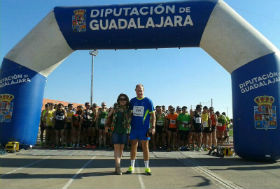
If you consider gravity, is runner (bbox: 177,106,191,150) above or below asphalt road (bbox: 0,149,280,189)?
above

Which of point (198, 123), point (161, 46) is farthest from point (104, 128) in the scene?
point (161, 46)

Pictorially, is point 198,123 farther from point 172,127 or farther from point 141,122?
point 141,122

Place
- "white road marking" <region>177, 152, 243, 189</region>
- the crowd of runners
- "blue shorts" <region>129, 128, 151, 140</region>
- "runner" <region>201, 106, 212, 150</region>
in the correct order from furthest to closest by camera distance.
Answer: "runner" <region>201, 106, 212, 150</region> < the crowd of runners < "blue shorts" <region>129, 128, 151, 140</region> < "white road marking" <region>177, 152, 243, 189</region>

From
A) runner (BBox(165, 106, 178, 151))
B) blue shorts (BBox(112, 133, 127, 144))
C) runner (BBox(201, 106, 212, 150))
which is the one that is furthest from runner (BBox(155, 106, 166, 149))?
blue shorts (BBox(112, 133, 127, 144))

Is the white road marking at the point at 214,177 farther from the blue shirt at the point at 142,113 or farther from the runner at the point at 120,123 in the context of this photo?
the runner at the point at 120,123

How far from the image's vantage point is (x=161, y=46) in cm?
809

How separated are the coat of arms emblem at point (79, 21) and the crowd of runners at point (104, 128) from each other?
138 inches

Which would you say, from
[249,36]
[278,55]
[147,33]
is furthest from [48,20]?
[278,55]

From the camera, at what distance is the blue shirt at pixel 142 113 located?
17.3 feet

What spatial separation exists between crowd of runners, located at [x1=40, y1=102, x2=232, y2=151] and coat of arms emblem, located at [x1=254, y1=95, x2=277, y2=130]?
366 cm

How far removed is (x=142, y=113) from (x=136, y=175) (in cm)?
128

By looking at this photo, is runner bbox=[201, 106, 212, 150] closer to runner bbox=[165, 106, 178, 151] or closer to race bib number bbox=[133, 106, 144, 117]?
runner bbox=[165, 106, 178, 151]

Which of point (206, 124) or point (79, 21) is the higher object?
point (79, 21)

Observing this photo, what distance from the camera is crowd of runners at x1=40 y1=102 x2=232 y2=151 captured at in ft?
33.0
